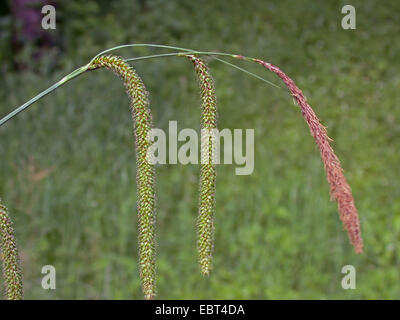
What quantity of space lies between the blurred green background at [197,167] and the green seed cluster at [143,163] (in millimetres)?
2637

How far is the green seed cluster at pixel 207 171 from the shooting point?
1.29 meters

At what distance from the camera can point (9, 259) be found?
4.28 ft

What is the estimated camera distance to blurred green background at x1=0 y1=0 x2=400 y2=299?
4.11m

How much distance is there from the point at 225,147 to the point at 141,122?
363cm

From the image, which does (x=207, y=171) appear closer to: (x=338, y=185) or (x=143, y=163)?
(x=143, y=163)

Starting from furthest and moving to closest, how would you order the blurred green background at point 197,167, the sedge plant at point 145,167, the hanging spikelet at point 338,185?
the blurred green background at point 197,167, the sedge plant at point 145,167, the hanging spikelet at point 338,185

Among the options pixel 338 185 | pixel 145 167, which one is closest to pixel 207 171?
pixel 145 167

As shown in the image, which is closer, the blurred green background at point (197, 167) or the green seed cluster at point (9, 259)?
the green seed cluster at point (9, 259)

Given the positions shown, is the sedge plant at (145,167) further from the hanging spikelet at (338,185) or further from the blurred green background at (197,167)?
the blurred green background at (197,167)

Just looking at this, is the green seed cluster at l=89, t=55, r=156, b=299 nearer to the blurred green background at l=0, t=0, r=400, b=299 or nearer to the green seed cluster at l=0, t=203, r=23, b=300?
the green seed cluster at l=0, t=203, r=23, b=300

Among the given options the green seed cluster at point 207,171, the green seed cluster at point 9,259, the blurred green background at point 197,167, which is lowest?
the green seed cluster at point 9,259

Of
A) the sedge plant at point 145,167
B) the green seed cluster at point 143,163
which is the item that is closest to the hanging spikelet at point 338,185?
the sedge plant at point 145,167

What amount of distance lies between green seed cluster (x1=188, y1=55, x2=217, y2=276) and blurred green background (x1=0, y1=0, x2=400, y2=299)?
2.65 meters

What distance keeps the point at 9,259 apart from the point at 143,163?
308mm
